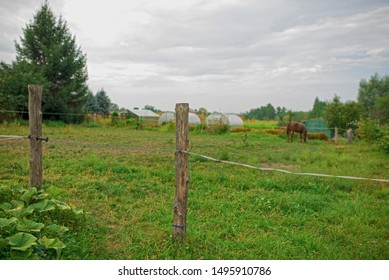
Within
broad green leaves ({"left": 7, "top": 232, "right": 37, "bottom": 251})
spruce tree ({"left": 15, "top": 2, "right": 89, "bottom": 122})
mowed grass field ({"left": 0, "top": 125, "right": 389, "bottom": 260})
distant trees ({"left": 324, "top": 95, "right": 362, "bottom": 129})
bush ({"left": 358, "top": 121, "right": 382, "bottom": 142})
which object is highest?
spruce tree ({"left": 15, "top": 2, "right": 89, "bottom": 122})

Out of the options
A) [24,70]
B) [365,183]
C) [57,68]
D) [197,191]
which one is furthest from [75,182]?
[57,68]

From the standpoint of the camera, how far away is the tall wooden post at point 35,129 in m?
3.66

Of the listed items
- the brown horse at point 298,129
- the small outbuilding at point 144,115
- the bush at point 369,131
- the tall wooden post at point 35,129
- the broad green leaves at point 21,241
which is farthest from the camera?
the small outbuilding at point 144,115

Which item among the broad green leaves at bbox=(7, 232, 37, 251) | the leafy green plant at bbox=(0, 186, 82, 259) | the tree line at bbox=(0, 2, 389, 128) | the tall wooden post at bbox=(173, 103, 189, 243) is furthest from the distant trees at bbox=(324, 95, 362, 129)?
the broad green leaves at bbox=(7, 232, 37, 251)

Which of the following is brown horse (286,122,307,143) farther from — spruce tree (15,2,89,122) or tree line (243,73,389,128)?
spruce tree (15,2,89,122)

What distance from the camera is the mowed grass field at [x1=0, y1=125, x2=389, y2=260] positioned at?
3.06 m

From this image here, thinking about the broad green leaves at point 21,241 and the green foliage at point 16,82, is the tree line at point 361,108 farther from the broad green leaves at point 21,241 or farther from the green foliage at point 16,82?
the broad green leaves at point 21,241

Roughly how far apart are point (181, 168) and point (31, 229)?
1.52 metres

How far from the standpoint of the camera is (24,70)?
65.2 ft

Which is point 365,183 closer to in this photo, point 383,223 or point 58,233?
point 383,223

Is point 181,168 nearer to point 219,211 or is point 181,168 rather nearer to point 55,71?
point 219,211

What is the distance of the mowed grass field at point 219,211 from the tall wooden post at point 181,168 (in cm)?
23

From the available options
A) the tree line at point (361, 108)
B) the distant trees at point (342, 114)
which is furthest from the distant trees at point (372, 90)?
the distant trees at point (342, 114)

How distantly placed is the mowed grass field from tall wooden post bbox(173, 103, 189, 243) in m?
0.23
